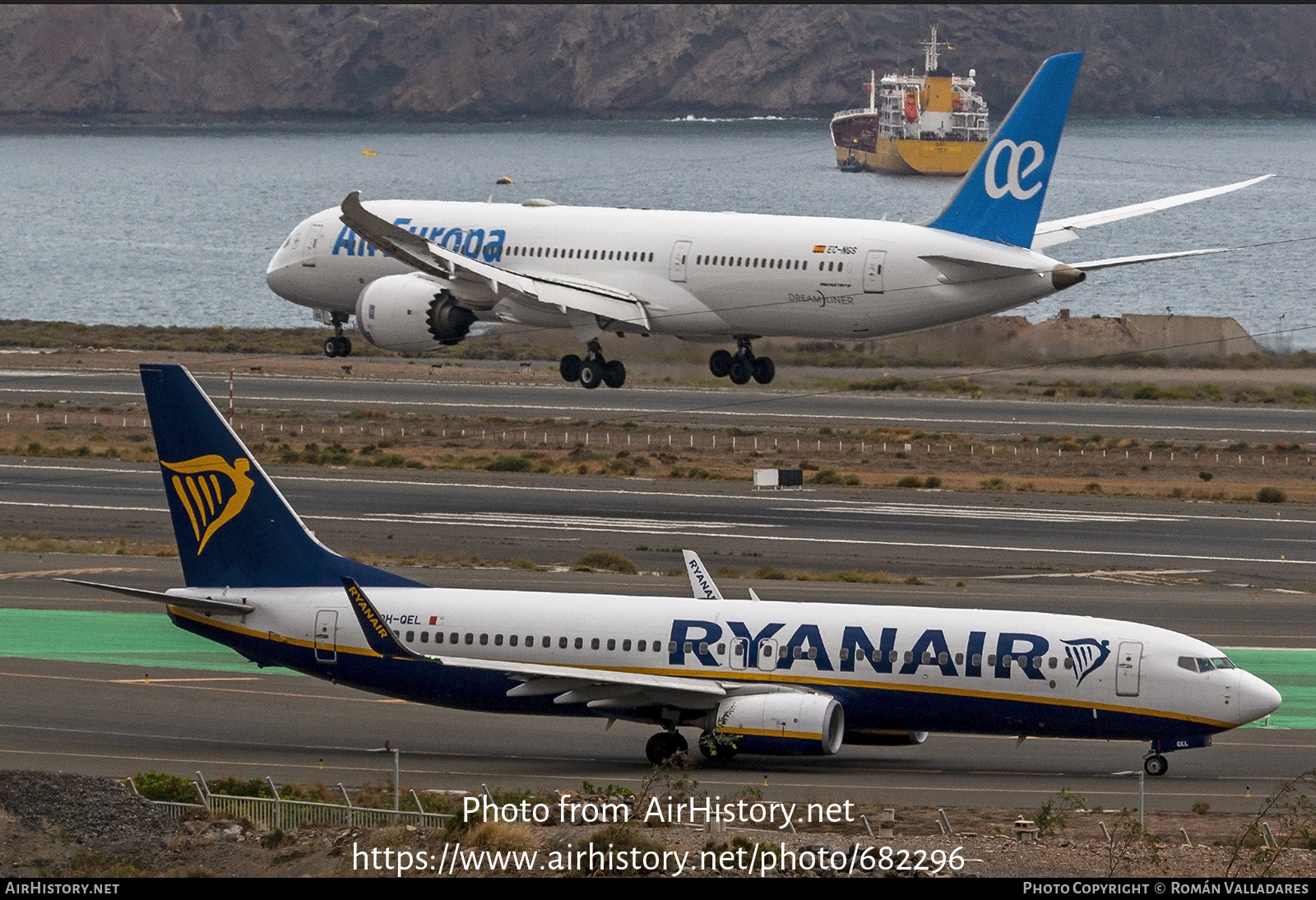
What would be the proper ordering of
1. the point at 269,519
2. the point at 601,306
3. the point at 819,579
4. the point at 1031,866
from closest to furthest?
1. the point at 1031,866
2. the point at 269,519
3. the point at 819,579
4. the point at 601,306

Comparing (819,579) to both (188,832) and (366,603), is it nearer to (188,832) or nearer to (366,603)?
(366,603)

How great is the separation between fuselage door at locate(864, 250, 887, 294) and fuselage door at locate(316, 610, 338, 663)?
3299 cm

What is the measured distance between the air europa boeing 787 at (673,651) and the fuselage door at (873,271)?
91.0 feet

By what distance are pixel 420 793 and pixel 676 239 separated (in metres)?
41.1

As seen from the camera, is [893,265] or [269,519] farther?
[893,265]

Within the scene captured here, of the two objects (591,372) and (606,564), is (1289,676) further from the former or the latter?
(591,372)

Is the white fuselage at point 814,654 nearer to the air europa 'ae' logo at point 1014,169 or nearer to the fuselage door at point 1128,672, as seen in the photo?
the fuselage door at point 1128,672

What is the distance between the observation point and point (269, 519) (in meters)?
44.7

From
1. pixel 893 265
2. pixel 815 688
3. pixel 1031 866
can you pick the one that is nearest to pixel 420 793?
pixel 815 688

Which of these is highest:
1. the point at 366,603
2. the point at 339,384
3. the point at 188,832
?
the point at 339,384

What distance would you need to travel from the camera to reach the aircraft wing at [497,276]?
73.7 meters

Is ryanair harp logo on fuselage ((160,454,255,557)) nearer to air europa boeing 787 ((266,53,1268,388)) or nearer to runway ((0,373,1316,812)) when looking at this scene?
runway ((0,373,1316,812))
